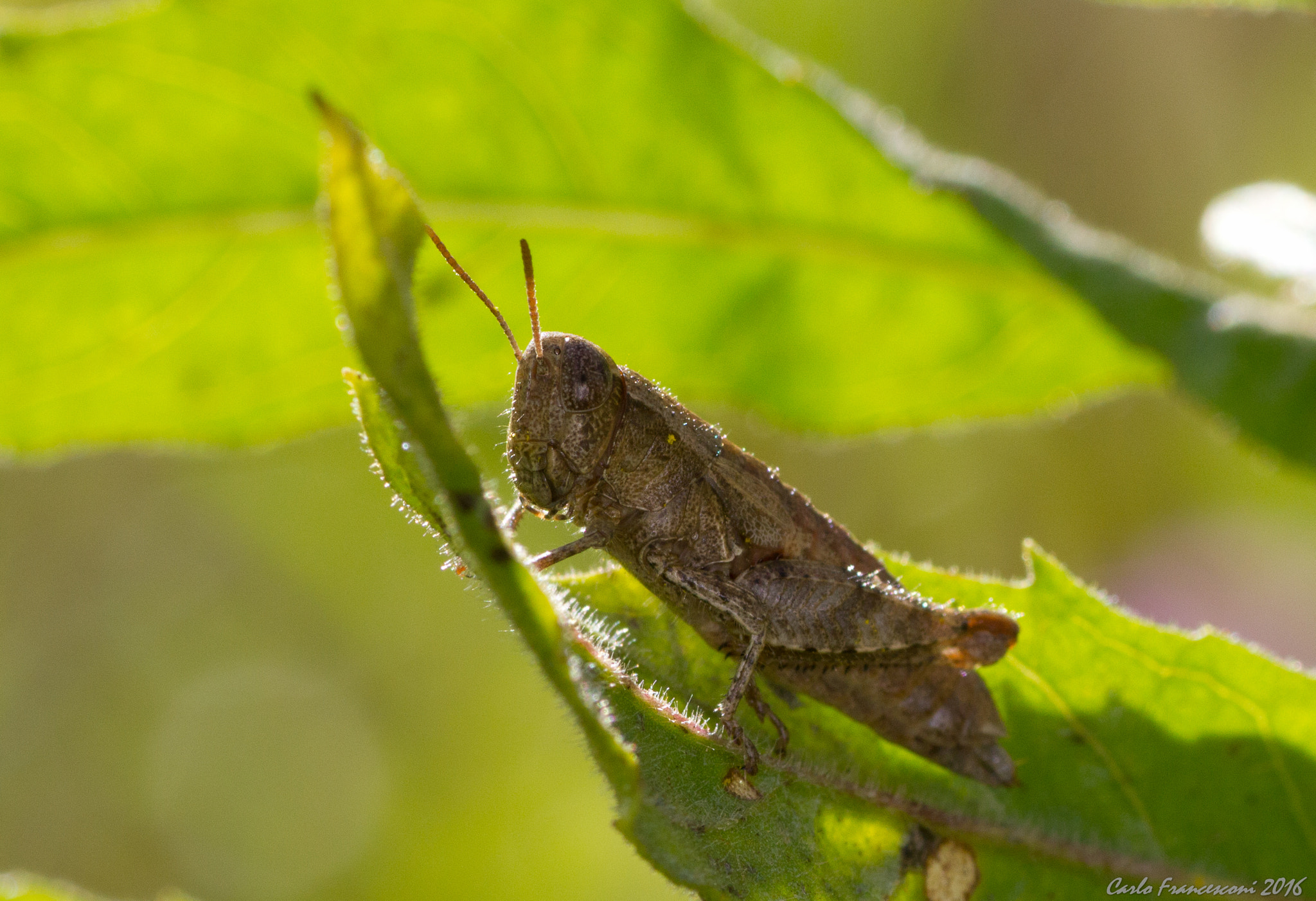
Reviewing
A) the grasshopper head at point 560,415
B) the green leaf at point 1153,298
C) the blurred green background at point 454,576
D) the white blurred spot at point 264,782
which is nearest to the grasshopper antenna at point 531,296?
the grasshopper head at point 560,415

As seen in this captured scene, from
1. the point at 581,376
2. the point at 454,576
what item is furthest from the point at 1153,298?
the point at 454,576

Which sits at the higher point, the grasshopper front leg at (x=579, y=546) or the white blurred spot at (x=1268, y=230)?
the white blurred spot at (x=1268, y=230)

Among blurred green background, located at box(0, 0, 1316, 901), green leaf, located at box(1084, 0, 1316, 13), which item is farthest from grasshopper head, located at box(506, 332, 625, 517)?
blurred green background, located at box(0, 0, 1316, 901)

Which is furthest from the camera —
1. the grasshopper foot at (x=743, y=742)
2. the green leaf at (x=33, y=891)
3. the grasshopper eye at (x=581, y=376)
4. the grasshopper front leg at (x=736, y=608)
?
the grasshopper eye at (x=581, y=376)

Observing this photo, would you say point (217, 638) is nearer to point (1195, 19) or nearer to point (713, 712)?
point (713, 712)

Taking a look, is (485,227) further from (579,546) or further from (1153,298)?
(1153,298)

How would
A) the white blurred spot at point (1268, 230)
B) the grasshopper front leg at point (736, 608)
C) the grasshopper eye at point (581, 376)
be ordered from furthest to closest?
the white blurred spot at point (1268, 230), the grasshopper eye at point (581, 376), the grasshopper front leg at point (736, 608)

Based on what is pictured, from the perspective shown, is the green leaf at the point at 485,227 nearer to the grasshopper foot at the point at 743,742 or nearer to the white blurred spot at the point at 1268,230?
the white blurred spot at the point at 1268,230

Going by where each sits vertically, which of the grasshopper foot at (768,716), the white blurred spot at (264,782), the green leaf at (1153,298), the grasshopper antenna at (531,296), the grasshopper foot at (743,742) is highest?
the green leaf at (1153,298)
